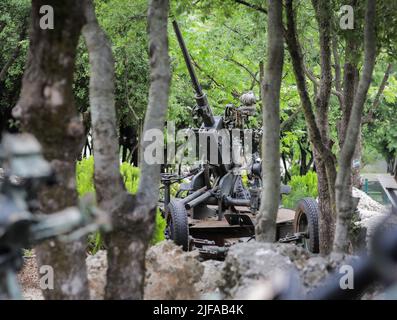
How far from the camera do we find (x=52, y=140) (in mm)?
3715

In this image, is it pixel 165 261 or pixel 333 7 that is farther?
pixel 333 7

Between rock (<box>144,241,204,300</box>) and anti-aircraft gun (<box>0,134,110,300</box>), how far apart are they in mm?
1871

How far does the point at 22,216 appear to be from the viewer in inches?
105

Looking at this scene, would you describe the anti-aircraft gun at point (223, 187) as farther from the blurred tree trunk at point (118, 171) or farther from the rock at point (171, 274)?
the blurred tree trunk at point (118, 171)

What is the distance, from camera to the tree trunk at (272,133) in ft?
18.3

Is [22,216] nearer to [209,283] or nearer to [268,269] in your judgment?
[268,269]

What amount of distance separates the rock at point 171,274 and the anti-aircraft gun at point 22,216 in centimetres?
187

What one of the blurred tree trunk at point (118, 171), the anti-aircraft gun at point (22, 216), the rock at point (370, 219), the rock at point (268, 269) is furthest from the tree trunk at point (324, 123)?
the anti-aircraft gun at point (22, 216)

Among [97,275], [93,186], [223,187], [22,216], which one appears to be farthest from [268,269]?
[223,187]

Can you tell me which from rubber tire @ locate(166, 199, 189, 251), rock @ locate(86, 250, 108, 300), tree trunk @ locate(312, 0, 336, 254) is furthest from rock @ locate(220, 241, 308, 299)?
rubber tire @ locate(166, 199, 189, 251)

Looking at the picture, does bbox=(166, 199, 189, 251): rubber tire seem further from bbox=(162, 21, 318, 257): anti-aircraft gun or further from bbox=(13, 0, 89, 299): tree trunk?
bbox=(13, 0, 89, 299): tree trunk
